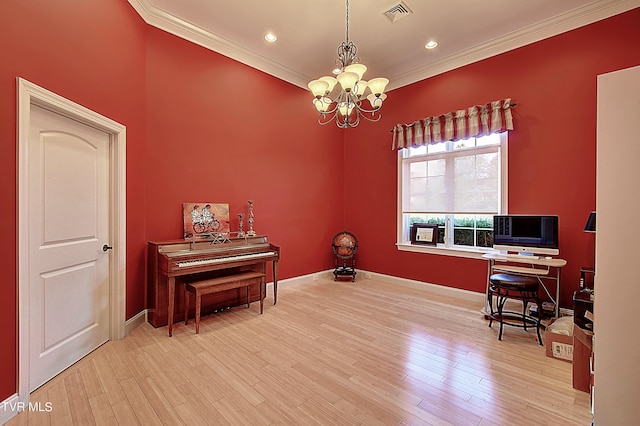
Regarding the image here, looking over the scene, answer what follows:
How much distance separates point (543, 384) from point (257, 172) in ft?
13.1

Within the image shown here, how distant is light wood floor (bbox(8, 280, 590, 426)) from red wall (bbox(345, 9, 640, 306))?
1187 mm

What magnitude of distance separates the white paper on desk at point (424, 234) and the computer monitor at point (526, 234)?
107cm

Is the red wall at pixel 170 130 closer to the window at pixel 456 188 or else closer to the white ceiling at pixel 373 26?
the white ceiling at pixel 373 26

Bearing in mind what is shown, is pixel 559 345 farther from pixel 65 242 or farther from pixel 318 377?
pixel 65 242

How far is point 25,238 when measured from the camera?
5.94 feet

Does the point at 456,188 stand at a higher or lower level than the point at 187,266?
higher

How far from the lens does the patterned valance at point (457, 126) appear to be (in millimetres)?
3621

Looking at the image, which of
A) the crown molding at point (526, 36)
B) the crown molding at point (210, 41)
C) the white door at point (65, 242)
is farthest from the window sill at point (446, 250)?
the white door at point (65, 242)

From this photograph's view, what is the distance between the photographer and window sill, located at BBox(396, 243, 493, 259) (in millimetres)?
3982

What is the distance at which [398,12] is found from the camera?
318cm

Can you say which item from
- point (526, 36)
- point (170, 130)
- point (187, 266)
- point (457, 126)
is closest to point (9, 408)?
point (187, 266)

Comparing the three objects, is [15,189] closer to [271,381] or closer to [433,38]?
[271,381]

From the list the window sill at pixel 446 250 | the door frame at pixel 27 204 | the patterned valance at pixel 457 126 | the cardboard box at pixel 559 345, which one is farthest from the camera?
the window sill at pixel 446 250

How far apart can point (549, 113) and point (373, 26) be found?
8.01 feet
